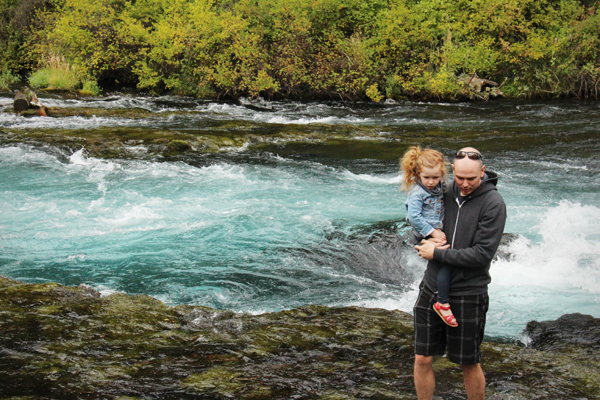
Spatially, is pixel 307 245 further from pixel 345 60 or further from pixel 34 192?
pixel 345 60

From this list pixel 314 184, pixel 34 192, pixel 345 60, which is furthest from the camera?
pixel 345 60

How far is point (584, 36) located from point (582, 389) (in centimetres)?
1844

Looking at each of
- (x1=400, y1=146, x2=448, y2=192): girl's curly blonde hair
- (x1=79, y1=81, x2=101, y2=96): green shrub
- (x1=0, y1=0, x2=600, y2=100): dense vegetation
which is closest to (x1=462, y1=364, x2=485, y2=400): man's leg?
(x1=400, y1=146, x2=448, y2=192): girl's curly blonde hair

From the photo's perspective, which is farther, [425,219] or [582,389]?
Answer: [582,389]

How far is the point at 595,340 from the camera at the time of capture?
442 centimetres

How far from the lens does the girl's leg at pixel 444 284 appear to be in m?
3.01

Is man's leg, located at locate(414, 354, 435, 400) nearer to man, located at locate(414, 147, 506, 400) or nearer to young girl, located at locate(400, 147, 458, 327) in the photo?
man, located at locate(414, 147, 506, 400)

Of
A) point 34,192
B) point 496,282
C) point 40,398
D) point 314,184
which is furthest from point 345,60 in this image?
point 40,398

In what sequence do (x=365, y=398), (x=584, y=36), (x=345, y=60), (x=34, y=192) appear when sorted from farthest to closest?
(x=345, y=60) < (x=584, y=36) < (x=34, y=192) < (x=365, y=398)

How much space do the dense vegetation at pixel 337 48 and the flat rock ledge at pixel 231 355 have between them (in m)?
15.6

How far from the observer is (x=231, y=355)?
3.91 m

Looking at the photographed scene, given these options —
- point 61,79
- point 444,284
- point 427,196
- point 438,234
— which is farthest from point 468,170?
point 61,79

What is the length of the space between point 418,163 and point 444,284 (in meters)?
0.77

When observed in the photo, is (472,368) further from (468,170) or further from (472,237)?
(468,170)
